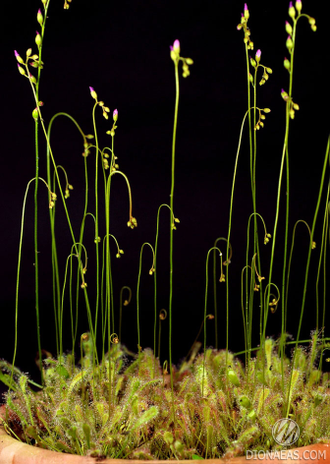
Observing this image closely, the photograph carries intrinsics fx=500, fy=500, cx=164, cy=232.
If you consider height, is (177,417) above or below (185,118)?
below

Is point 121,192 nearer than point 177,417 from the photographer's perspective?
No

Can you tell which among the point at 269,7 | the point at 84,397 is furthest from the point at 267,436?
the point at 269,7

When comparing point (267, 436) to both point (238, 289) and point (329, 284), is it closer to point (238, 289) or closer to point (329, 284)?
point (238, 289)

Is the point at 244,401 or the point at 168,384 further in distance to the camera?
the point at 168,384

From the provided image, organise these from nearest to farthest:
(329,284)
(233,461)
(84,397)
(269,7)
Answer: (233,461) → (84,397) → (269,7) → (329,284)

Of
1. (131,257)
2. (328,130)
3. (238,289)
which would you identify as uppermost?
(328,130)

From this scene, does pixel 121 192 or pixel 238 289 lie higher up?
pixel 121 192

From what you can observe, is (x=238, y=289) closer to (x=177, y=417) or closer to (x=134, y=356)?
(x=134, y=356)

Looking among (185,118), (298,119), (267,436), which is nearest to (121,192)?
(185,118)

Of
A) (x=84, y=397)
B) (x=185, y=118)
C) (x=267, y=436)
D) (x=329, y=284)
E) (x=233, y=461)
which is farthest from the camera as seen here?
(x=329, y=284)
